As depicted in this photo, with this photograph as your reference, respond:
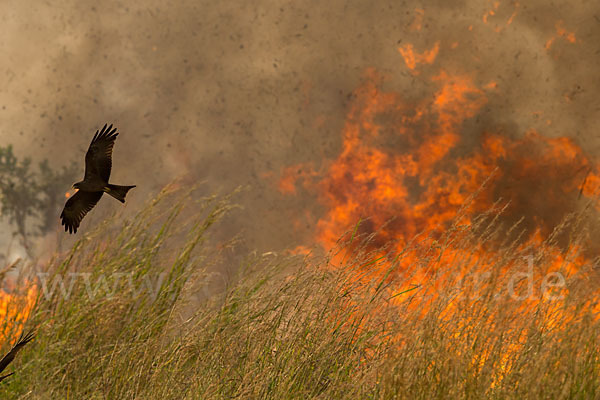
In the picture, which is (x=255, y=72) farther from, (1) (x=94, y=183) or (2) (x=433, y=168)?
(1) (x=94, y=183)

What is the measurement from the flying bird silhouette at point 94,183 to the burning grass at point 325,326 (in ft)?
0.56

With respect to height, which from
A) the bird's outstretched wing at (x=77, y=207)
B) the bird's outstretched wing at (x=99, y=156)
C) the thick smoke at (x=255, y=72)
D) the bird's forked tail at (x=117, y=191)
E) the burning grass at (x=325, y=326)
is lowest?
the burning grass at (x=325, y=326)

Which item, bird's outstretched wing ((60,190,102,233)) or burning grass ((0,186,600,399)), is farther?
bird's outstretched wing ((60,190,102,233))

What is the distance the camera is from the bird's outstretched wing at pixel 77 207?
2854 millimetres

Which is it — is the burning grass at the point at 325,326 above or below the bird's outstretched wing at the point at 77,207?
below

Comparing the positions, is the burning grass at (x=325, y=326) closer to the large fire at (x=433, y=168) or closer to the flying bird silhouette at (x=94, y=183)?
the flying bird silhouette at (x=94, y=183)

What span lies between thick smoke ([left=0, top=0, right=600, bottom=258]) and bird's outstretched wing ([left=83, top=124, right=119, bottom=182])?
370 centimetres

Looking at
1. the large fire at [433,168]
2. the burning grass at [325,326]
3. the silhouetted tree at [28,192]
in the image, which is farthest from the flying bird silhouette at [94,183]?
the silhouetted tree at [28,192]

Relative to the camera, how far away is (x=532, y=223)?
20.5 ft

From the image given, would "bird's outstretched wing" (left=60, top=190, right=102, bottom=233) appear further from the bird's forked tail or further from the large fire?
the large fire

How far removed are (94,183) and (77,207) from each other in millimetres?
207

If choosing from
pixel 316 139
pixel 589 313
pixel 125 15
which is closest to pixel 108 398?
pixel 589 313

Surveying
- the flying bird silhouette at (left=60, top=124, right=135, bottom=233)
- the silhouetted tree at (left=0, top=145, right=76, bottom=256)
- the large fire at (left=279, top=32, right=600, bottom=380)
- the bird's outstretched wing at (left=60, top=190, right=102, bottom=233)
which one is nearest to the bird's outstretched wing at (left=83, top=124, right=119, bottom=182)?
the flying bird silhouette at (left=60, top=124, right=135, bottom=233)

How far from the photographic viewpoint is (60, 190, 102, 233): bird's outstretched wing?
2854 mm
